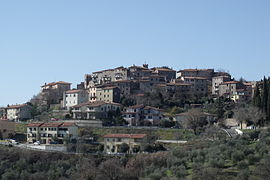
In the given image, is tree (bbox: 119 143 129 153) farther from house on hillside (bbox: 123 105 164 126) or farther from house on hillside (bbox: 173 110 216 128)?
house on hillside (bbox: 123 105 164 126)

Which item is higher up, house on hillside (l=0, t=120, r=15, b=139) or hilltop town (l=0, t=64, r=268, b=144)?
hilltop town (l=0, t=64, r=268, b=144)

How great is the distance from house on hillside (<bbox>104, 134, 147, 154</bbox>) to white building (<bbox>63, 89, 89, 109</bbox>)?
31.0 meters

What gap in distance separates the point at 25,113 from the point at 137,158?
164 feet

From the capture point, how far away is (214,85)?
10881 cm

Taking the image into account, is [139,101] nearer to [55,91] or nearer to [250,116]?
[55,91]

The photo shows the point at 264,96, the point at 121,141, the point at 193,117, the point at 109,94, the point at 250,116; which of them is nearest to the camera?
the point at 264,96

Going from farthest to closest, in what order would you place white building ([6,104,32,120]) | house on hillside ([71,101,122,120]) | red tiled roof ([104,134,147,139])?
white building ([6,104,32,120]), house on hillside ([71,101,122,120]), red tiled roof ([104,134,147,139])

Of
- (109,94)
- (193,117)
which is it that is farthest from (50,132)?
(193,117)

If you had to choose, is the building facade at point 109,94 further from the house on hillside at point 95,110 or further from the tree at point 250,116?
the tree at point 250,116

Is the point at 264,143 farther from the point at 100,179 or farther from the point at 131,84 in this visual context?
the point at 131,84

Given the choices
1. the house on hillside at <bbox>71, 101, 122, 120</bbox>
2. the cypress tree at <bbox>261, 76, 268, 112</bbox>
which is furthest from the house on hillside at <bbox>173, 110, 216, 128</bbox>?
the house on hillside at <bbox>71, 101, 122, 120</bbox>

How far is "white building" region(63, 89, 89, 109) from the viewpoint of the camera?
10756cm

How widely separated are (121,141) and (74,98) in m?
34.2

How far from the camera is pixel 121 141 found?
75.6 metres
